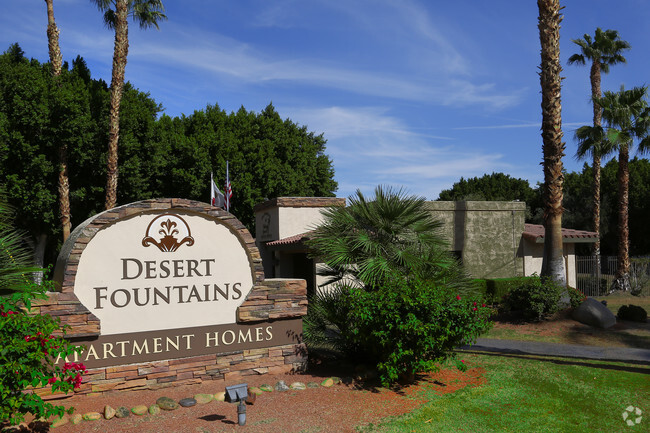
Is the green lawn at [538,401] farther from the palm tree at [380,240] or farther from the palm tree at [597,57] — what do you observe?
the palm tree at [597,57]

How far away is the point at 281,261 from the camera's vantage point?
72.7 feet

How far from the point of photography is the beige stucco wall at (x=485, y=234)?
75.6ft

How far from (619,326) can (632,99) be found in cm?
1355

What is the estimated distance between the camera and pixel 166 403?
25.8 feet

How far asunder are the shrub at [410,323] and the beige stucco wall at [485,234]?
14175 mm

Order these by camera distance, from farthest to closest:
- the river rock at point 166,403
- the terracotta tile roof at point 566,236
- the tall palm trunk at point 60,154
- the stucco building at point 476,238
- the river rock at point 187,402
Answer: the terracotta tile roof at point 566,236 → the tall palm trunk at point 60,154 → the stucco building at point 476,238 → the river rock at point 187,402 → the river rock at point 166,403

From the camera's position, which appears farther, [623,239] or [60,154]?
[623,239]

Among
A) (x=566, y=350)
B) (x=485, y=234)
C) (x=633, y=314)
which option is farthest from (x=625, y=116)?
(x=566, y=350)

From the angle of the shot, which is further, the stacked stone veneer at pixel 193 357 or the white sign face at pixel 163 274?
the white sign face at pixel 163 274

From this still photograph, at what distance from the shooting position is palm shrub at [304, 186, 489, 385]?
28.0ft

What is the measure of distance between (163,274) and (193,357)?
5.28 ft

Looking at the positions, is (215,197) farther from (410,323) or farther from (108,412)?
(410,323)

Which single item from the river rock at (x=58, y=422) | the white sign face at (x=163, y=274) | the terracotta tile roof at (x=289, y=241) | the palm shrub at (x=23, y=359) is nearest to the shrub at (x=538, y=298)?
the terracotta tile roof at (x=289, y=241)

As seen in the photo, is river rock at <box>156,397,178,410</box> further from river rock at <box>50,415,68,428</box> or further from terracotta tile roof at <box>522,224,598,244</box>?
terracotta tile roof at <box>522,224,598,244</box>
